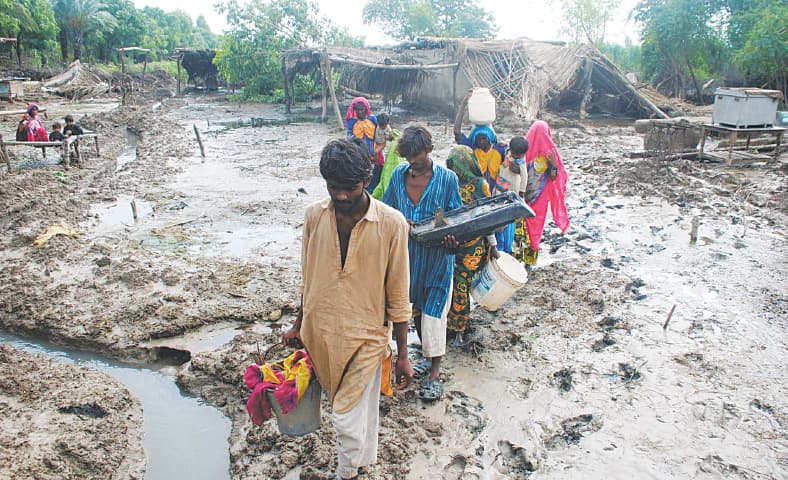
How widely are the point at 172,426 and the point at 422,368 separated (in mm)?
1516

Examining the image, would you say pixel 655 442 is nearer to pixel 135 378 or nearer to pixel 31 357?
pixel 135 378

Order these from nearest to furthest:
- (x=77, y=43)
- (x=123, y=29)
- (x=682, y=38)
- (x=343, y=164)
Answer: (x=343, y=164)
(x=682, y=38)
(x=77, y=43)
(x=123, y=29)

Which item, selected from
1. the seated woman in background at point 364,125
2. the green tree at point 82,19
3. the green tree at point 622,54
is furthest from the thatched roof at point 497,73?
the green tree at point 82,19

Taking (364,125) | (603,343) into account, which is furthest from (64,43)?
(603,343)

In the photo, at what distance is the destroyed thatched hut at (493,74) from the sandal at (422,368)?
42.0ft

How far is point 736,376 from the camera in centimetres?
337

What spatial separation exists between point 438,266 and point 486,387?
83cm

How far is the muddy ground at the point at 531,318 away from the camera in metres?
2.79

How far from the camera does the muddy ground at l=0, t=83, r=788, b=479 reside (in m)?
2.79

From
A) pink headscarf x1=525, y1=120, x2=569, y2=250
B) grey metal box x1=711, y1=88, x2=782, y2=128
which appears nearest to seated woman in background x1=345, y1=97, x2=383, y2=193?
pink headscarf x1=525, y1=120, x2=569, y2=250

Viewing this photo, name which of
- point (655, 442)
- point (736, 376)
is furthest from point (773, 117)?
point (655, 442)

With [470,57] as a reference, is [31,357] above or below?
below

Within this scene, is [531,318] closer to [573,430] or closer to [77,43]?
[573,430]

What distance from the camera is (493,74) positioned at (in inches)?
640
